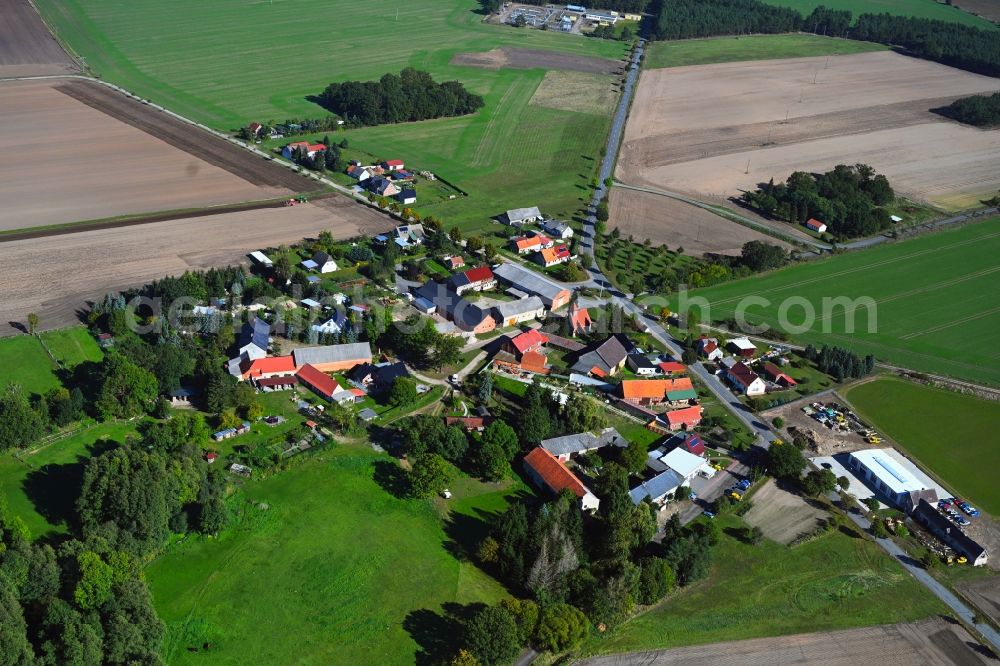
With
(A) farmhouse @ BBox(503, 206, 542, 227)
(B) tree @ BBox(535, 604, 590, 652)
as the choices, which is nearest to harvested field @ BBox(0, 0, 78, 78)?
(A) farmhouse @ BBox(503, 206, 542, 227)

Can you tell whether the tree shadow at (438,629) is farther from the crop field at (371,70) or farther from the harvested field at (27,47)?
the harvested field at (27,47)

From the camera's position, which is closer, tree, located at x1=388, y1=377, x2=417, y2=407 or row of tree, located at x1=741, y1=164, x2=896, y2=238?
tree, located at x1=388, y1=377, x2=417, y2=407

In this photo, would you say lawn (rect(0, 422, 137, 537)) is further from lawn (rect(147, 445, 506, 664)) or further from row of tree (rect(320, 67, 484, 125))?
row of tree (rect(320, 67, 484, 125))

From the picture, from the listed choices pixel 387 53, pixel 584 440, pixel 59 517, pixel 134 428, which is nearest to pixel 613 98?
pixel 387 53

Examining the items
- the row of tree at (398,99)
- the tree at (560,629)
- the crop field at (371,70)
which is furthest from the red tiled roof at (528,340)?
the row of tree at (398,99)

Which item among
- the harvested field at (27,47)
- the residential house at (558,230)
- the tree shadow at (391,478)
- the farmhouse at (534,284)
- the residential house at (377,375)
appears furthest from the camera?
the harvested field at (27,47)

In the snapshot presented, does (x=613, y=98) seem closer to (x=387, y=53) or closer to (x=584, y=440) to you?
(x=387, y=53)
